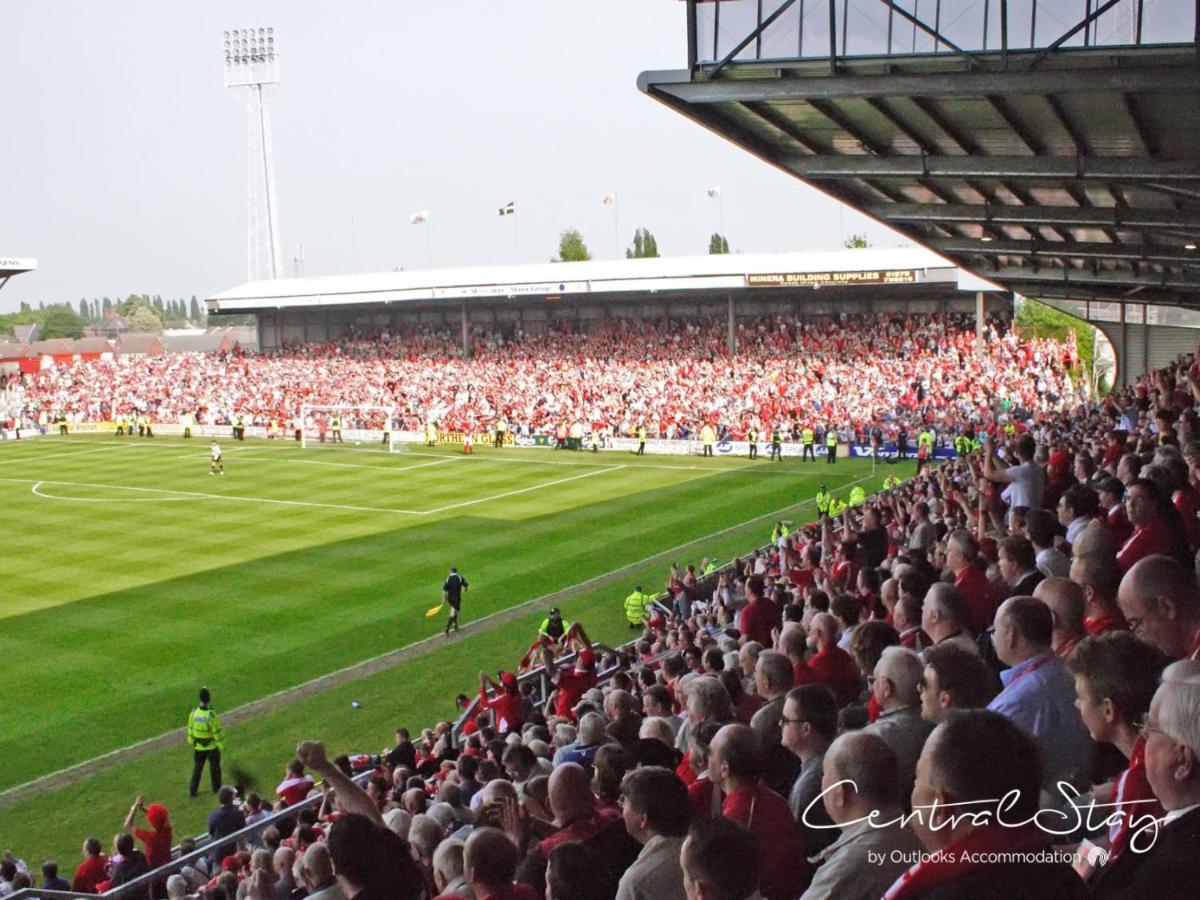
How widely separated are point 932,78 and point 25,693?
15.6 meters

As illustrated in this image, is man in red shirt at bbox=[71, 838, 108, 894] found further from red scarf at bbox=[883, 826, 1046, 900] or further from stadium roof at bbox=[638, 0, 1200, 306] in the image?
red scarf at bbox=[883, 826, 1046, 900]

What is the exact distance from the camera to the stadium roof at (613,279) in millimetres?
53531

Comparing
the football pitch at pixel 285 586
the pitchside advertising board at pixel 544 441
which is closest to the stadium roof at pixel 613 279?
the pitchside advertising board at pixel 544 441

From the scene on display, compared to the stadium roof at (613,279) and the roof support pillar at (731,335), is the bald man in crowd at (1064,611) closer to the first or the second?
the stadium roof at (613,279)

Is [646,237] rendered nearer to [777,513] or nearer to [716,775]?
[777,513]

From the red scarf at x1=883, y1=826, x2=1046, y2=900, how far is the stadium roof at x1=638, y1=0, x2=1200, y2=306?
23.9 ft

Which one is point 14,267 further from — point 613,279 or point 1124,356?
point 1124,356

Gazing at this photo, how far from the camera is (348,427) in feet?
183

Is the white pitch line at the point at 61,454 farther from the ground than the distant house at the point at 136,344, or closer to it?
closer to it

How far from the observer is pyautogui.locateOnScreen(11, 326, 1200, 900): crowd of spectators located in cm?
294

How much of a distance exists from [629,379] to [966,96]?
47.3 metres

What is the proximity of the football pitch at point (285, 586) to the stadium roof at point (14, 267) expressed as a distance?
90.8 ft

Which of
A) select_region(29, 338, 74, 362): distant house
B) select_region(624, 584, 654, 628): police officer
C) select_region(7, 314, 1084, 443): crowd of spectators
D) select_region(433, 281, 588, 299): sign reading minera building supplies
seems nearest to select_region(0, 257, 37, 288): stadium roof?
select_region(7, 314, 1084, 443): crowd of spectators

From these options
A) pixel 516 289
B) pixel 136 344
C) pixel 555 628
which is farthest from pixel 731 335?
pixel 136 344
